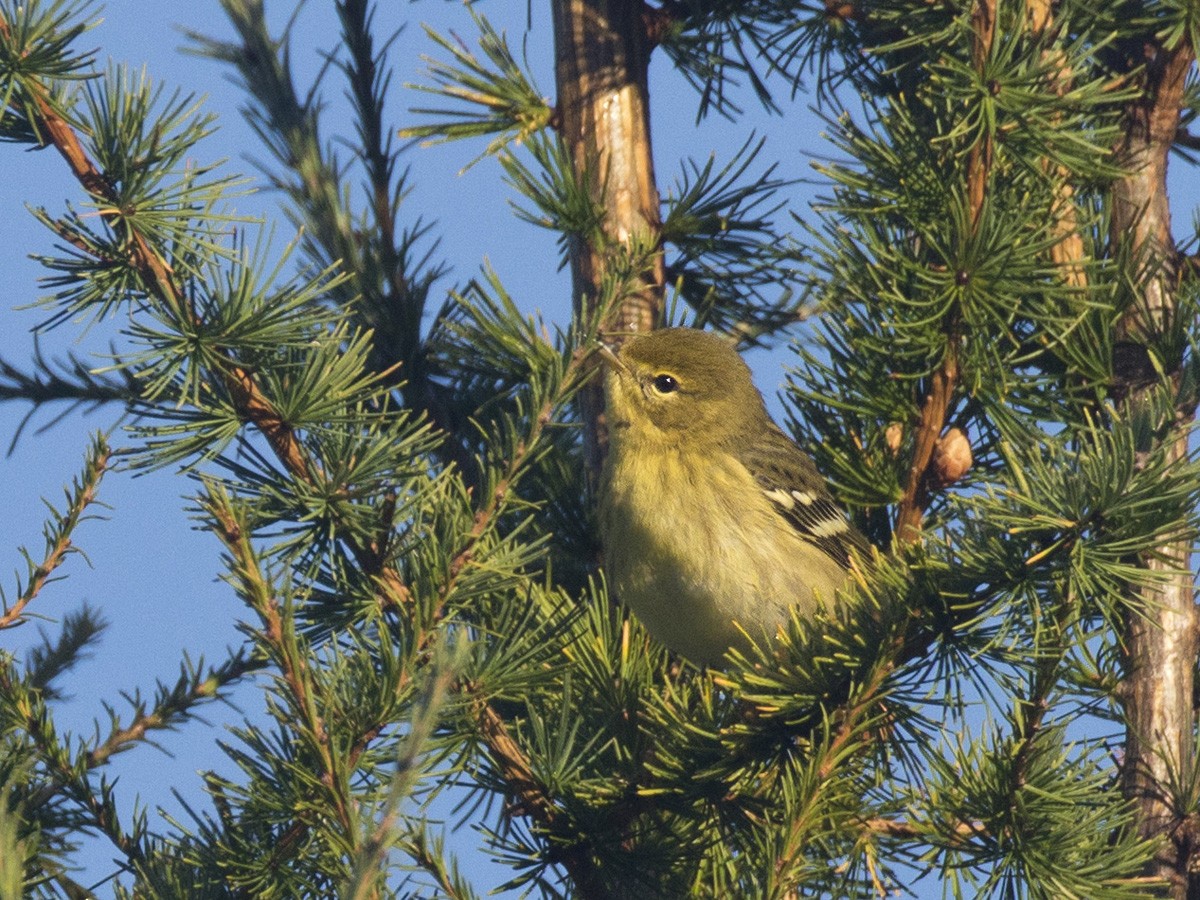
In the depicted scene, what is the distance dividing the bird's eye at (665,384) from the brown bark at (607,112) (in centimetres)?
52

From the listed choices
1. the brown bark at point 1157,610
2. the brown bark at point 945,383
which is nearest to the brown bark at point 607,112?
the brown bark at point 945,383

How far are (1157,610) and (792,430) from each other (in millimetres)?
1327

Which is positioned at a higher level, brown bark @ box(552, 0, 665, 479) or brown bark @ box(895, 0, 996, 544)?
A: brown bark @ box(552, 0, 665, 479)

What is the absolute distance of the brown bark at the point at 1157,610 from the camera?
355cm

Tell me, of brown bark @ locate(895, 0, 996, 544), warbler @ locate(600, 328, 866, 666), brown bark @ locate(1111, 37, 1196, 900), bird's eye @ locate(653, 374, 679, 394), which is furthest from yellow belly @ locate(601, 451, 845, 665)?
brown bark @ locate(1111, 37, 1196, 900)

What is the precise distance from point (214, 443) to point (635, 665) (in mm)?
1496

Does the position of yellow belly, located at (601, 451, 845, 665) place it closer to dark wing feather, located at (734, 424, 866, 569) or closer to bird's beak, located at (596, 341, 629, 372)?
dark wing feather, located at (734, 424, 866, 569)

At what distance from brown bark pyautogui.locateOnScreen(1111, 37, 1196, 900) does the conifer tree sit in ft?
0.04

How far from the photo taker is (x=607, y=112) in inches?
185

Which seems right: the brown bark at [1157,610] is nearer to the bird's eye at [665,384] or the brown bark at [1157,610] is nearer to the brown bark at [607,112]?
the brown bark at [607,112]

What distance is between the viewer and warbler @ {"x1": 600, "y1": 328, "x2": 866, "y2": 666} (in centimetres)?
464

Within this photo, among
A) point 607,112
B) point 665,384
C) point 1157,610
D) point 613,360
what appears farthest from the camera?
point 665,384

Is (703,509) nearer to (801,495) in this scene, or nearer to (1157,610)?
(801,495)

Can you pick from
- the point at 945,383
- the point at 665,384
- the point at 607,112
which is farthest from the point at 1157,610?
the point at 607,112
